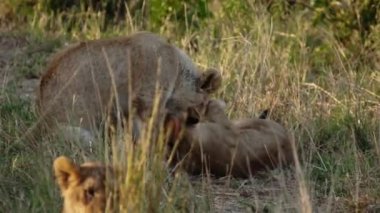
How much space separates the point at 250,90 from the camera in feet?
24.2

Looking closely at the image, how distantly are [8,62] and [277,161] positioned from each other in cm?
364

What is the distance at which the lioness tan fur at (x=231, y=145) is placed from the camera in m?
6.11

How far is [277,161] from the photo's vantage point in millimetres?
6406

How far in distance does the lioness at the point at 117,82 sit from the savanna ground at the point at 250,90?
260mm

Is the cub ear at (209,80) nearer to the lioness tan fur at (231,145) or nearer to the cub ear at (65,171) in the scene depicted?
the lioness tan fur at (231,145)

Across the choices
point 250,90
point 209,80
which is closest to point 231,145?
point 209,80

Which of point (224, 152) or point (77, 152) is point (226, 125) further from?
point (77, 152)

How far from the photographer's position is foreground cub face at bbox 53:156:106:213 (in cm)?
434

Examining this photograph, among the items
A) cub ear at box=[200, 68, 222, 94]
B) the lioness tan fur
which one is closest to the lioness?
cub ear at box=[200, 68, 222, 94]

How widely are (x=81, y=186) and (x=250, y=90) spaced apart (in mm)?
3143

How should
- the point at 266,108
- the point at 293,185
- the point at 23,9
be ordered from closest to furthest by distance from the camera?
the point at 293,185 → the point at 266,108 → the point at 23,9

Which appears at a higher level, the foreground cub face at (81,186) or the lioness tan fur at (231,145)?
the foreground cub face at (81,186)

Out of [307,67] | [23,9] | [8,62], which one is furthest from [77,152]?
[23,9]

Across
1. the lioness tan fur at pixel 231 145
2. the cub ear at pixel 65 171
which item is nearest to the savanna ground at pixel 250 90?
the lioness tan fur at pixel 231 145
